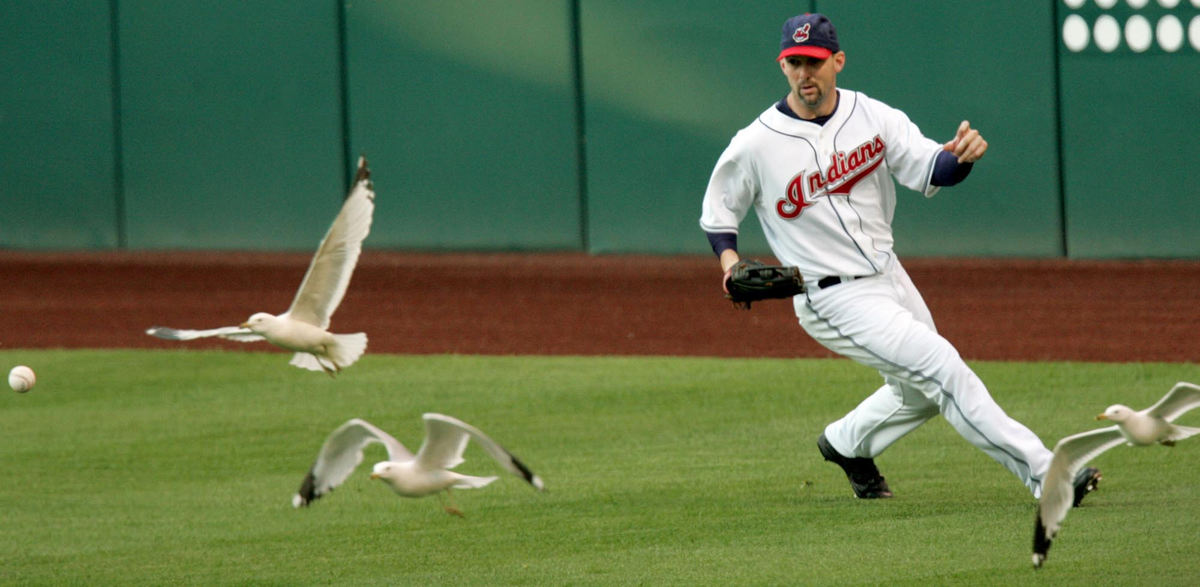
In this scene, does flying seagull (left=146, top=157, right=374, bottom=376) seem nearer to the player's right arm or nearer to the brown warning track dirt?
the player's right arm

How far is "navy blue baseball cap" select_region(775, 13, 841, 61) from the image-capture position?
19.4 feet

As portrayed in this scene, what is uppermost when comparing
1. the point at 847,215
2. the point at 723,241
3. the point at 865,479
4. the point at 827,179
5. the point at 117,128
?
the point at 827,179

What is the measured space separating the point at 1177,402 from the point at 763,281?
5.73 ft

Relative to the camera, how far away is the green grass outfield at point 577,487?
5.36 m

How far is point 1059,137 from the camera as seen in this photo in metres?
12.9

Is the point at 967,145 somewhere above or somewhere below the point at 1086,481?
above

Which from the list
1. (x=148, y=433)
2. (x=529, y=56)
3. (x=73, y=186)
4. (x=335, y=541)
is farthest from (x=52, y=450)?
(x=73, y=186)

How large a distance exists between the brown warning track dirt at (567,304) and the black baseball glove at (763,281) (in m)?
4.41

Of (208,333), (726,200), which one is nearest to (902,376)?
(726,200)

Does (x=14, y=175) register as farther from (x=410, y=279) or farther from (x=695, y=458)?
(x=695, y=458)

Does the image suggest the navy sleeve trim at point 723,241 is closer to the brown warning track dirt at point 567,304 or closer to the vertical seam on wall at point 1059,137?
the brown warning track dirt at point 567,304

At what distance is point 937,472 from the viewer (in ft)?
21.9

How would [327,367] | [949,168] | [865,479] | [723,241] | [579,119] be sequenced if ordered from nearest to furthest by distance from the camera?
[327,367] < [949,168] < [723,241] < [865,479] < [579,119]

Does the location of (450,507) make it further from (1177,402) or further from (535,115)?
(535,115)
